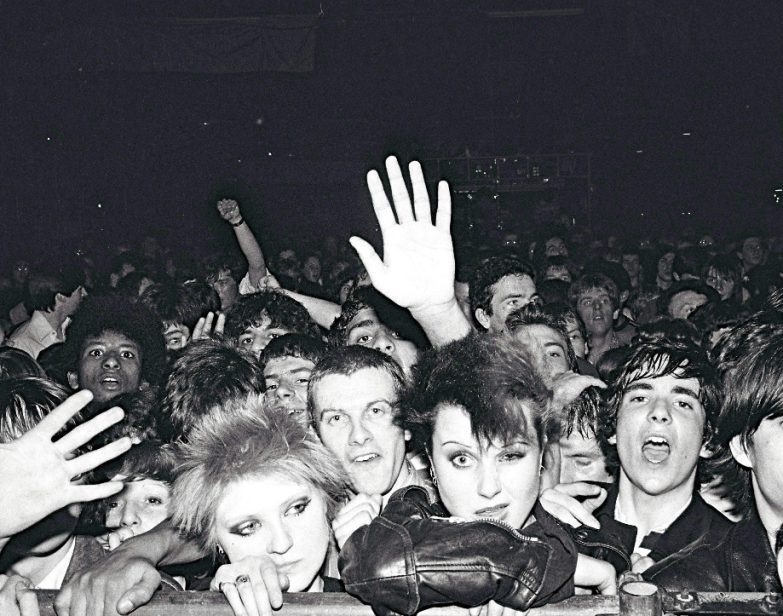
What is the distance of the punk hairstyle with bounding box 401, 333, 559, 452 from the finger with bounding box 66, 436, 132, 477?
0.83m

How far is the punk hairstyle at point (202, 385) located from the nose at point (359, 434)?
491 mm

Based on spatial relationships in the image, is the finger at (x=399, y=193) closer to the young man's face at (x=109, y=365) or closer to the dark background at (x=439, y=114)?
the young man's face at (x=109, y=365)

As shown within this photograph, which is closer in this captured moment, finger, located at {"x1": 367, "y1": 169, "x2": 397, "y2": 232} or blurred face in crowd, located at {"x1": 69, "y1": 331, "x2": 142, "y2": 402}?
finger, located at {"x1": 367, "y1": 169, "x2": 397, "y2": 232}

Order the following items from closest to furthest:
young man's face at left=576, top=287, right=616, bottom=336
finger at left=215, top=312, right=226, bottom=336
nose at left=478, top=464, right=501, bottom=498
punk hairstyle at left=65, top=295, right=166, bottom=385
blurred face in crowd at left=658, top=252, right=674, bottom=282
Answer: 1. nose at left=478, top=464, right=501, bottom=498
2. punk hairstyle at left=65, top=295, right=166, bottom=385
3. finger at left=215, top=312, right=226, bottom=336
4. young man's face at left=576, top=287, right=616, bottom=336
5. blurred face in crowd at left=658, top=252, right=674, bottom=282

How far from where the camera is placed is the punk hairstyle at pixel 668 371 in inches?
117

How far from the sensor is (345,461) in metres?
2.95

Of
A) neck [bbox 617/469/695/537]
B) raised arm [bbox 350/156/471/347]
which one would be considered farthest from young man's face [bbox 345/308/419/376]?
neck [bbox 617/469/695/537]

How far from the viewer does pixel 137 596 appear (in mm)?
1731

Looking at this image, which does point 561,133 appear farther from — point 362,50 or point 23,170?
point 23,170

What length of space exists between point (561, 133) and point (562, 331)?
13548mm

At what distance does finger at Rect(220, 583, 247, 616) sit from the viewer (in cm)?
163

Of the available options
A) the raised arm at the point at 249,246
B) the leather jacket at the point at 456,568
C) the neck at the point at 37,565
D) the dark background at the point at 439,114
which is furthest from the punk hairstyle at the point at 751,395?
the dark background at the point at 439,114

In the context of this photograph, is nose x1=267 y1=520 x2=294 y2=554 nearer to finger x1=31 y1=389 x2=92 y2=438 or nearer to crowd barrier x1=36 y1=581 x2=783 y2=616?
crowd barrier x1=36 y1=581 x2=783 y2=616

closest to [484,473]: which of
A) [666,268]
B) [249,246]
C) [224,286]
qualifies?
[249,246]
